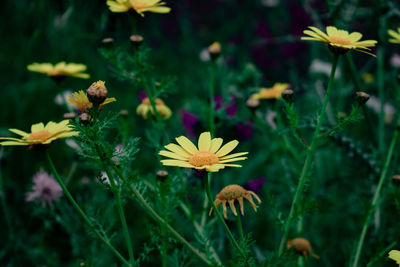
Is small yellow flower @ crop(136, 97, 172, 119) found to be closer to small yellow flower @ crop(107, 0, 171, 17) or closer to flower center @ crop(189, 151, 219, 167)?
small yellow flower @ crop(107, 0, 171, 17)

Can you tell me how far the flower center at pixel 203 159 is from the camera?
2.77 ft

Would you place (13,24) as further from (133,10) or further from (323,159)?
(323,159)

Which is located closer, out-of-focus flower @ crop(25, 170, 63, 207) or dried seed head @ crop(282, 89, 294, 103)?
dried seed head @ crop(282, 89, 294, 103)

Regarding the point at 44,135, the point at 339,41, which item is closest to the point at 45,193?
the point at 44,135

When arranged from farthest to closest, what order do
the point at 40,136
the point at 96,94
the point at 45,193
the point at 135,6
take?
the point at 45,193, the point at 135,6, the point at 40,136, the point at 96,94

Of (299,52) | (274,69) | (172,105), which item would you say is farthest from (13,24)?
(299,52)

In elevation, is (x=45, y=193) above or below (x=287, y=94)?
below

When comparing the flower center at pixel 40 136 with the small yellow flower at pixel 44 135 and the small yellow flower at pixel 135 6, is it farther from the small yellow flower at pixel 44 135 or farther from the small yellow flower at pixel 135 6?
the small yellow flower at pixel 135 6

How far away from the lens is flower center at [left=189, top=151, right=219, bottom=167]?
84 centimetres

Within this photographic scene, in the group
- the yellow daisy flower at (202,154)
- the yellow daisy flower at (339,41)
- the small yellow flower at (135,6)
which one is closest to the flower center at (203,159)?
the yellow daisy flower at (202,154)

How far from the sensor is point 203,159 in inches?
33.6

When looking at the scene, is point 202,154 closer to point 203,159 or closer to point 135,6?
point 203,159

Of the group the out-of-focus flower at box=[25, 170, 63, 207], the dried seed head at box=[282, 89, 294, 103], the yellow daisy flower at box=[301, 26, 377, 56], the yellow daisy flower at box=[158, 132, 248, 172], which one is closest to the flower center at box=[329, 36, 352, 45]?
the yellow daisy flower at box=[301, 26, 377, 56]

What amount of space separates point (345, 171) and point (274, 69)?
69.7 inches
